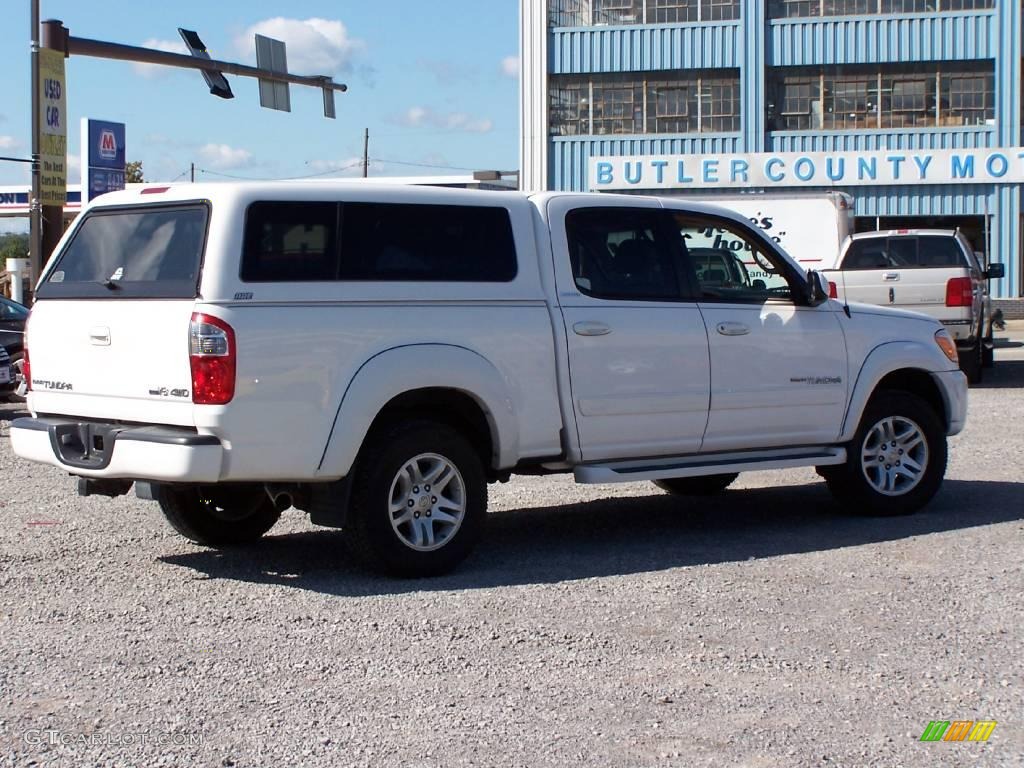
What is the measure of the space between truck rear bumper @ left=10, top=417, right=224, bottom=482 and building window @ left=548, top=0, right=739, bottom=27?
33.6 m

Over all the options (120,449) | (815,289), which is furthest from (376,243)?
(815,289)

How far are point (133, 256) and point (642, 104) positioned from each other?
3363cm

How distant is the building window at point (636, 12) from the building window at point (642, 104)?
1.47m

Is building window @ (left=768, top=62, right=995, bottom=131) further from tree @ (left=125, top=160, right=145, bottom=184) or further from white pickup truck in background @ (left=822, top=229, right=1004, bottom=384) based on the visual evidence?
tree @ (left=125, top=160, right=145, bottom=184)

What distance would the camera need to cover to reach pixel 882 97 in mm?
38875

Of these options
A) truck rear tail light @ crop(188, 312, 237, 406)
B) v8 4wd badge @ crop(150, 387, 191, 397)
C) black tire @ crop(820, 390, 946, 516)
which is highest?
truck rear tail light @ crop(188, 312, 237, 406)

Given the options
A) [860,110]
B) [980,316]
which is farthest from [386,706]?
[860,110]

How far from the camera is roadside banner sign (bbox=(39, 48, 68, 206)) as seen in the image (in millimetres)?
21938

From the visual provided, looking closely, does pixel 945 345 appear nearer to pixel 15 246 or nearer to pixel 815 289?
pixel 815 289

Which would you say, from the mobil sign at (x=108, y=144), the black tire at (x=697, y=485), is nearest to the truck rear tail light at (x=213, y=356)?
the black tire at (x=697, y=485)

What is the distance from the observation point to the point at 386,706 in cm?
520

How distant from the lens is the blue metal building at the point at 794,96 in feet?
125

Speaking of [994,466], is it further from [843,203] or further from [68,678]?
[843,203]

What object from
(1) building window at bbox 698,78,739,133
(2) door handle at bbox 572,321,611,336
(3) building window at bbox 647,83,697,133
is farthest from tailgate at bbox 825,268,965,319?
(3) building window at bbox 647,83,697,133
